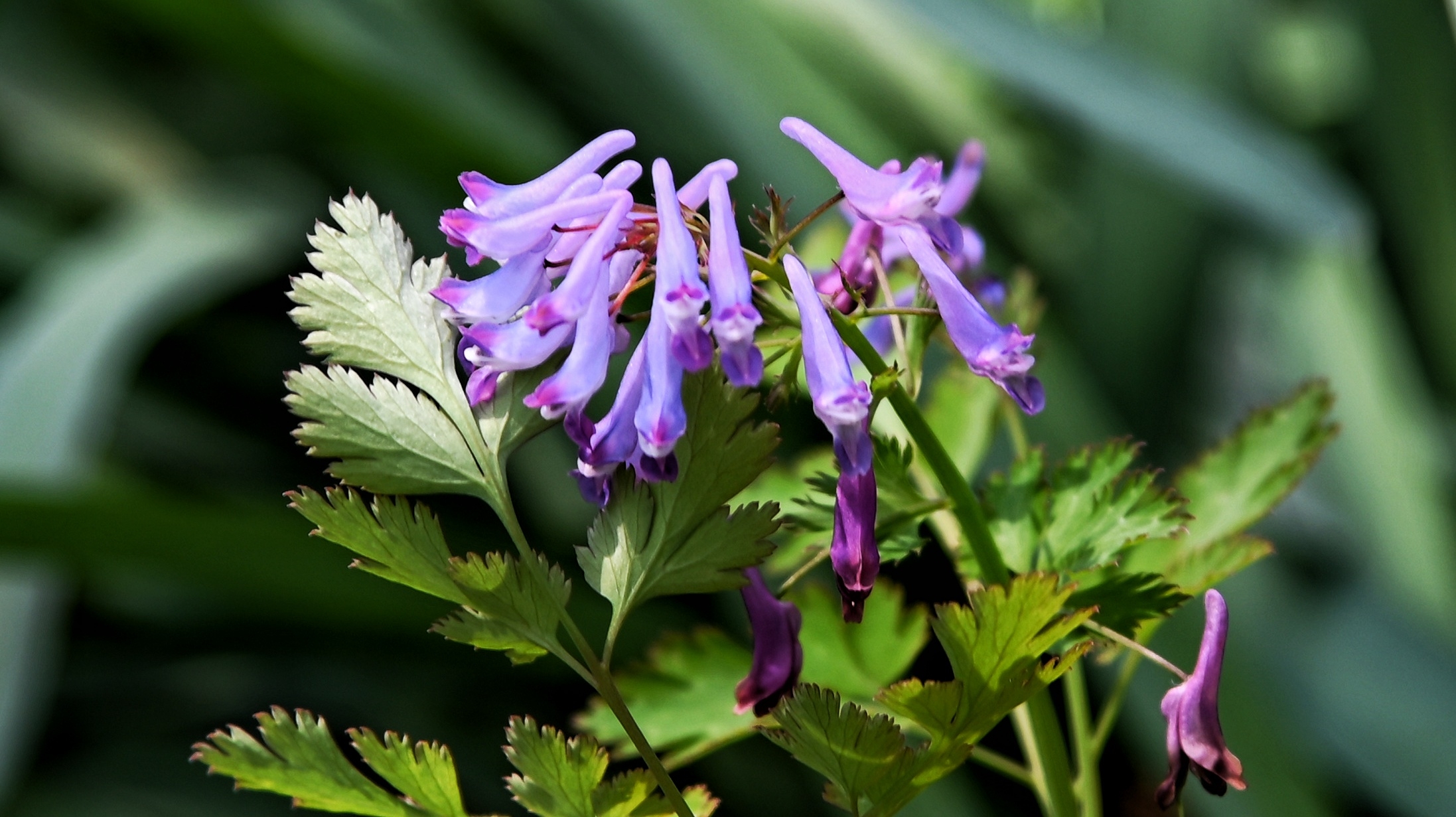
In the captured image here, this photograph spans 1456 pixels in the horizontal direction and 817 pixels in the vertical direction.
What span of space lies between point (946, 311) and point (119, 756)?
1490 millimetres

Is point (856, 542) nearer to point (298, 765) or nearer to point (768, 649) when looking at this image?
point (768, 649)

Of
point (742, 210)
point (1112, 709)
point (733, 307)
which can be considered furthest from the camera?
point (742, 210)

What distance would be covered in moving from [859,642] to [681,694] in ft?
0.27

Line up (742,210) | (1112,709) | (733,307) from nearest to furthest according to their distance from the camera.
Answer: (733,307) → (1112,709) → (742,210)

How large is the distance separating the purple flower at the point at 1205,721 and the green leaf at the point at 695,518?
142 millimetres

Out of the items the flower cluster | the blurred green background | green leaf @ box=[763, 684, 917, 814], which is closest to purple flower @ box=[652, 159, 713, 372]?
the flower cluster

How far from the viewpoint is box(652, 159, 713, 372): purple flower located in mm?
312

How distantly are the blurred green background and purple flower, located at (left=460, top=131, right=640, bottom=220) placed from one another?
0.76 meters

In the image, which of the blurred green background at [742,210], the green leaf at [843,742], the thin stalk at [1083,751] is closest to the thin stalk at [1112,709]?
the thin stalk at [1083,751]

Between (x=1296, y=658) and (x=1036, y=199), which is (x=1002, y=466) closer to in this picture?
(x=1296, y=658)

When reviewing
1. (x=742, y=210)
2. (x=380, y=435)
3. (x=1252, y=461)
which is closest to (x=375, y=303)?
(x=380, y=435)

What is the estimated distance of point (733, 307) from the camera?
0.31m

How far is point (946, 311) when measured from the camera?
36cm

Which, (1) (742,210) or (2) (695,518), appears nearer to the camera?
(2) (695,518)
